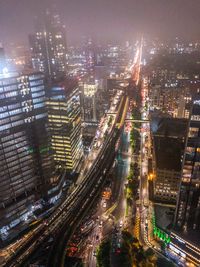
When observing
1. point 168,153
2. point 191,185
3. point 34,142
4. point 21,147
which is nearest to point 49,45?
point 34,142

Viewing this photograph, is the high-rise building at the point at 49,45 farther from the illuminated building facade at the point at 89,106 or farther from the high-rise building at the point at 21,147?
the high-rise building at the point at 21,147

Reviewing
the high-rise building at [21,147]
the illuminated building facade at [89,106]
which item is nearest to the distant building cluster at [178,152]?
the illuminated building facade at [89,106]

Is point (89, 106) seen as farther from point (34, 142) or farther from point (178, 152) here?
point (178, 152)

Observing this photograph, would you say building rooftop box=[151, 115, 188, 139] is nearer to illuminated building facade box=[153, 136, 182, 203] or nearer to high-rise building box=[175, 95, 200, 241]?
illuminated building facade box=[153, 136, 182, 203]

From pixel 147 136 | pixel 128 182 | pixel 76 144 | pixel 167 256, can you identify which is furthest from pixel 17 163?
pixel 147 136

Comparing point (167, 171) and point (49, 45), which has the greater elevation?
point (49, 45)

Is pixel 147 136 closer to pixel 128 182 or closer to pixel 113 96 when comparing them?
pixel 128 182

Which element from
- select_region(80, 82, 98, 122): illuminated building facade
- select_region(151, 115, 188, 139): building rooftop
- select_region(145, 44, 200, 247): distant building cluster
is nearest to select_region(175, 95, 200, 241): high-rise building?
select_region(145, 44, 200, 247): distant building cluster
